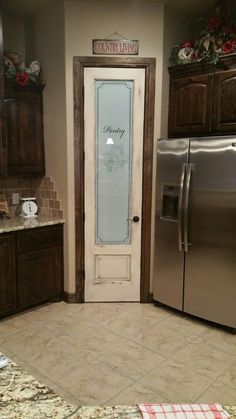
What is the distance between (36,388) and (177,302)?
255cm

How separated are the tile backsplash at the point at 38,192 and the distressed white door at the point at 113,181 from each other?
414 millimetres

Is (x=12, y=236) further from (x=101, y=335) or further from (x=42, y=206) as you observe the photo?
(x=101, y=335)

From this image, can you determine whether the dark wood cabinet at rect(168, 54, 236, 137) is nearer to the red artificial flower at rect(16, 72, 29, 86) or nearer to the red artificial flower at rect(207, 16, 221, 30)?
the red artificial flower at rect(207, 16, 221, 30)

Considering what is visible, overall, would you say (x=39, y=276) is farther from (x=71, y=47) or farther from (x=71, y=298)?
(x=71, y=47)

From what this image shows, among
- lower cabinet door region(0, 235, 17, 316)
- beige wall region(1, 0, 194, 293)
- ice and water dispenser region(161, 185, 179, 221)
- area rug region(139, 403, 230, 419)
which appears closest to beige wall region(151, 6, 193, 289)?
beige wall region(1, 0, 194, 293)

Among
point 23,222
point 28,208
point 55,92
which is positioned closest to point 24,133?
point 55,92

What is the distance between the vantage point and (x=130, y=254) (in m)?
3.65

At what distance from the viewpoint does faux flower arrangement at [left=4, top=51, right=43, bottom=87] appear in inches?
132

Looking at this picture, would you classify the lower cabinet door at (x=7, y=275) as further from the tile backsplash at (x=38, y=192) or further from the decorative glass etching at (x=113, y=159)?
the decorative glass etching at (x=113, y=159)

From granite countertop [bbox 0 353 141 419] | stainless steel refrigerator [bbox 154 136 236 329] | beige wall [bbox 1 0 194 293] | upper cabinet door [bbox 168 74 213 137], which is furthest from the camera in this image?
beige wall [bbox 1 0 194 293]

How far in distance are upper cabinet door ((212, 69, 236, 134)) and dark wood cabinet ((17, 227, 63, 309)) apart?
197 cm

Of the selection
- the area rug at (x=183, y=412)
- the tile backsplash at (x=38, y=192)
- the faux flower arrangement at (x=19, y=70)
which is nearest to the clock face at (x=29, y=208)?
the tile backsplash at (x=38, y=192)

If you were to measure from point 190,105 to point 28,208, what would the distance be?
2.08 m

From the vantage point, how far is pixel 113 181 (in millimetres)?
3561
